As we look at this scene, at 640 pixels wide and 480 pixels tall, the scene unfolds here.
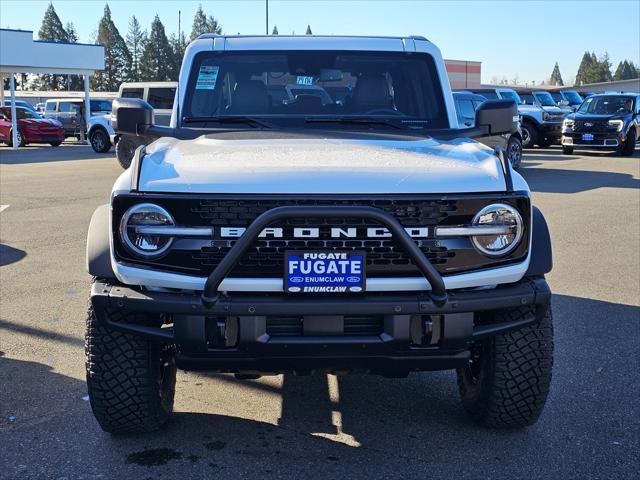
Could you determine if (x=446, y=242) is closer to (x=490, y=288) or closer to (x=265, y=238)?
(x=490, y=288)

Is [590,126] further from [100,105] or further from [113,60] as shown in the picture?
[113,60]

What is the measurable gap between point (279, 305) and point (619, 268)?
19.0ft

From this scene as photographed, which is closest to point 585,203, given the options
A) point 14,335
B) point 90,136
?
point 14,335

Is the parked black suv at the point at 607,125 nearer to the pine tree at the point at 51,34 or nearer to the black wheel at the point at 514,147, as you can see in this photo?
the black wheel at the point at 514,147

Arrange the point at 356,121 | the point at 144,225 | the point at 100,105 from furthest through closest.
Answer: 1. the point at 100,105
2. the point at 356,121
3. the point at 144,225

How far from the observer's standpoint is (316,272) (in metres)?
3.27

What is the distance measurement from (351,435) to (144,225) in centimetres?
146

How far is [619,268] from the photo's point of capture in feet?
26.5

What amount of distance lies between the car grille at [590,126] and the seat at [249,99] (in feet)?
65.4

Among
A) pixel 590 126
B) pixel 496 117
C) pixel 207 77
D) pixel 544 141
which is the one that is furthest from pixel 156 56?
pixel 496 117

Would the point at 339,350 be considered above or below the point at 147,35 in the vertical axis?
below

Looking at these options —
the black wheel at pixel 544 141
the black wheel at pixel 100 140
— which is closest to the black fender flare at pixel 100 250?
the black wheel at pixel 544 141

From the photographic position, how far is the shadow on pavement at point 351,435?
11.8 feet

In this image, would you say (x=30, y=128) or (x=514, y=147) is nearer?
(x=514, y=147)
